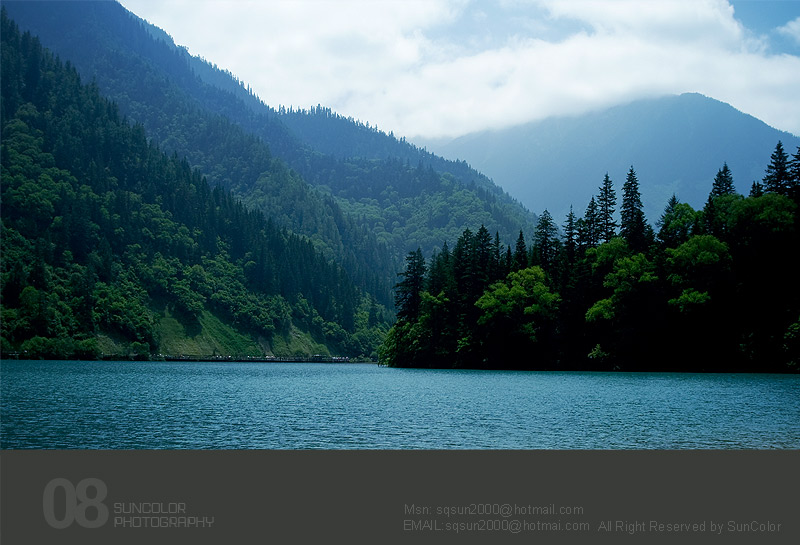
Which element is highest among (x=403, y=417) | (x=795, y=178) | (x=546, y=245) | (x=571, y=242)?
(x=795, y=178)

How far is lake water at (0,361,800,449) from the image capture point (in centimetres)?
3541

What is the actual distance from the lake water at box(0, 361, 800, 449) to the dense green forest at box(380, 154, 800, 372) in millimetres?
33148

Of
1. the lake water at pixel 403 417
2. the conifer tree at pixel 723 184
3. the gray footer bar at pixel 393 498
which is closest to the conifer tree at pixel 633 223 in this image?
the conifer tree at pixel 723 184

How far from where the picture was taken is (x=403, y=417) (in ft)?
153

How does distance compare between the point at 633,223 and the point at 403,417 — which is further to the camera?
the point at 633,223

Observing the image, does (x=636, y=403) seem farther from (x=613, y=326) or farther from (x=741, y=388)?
(x=613, y=326)

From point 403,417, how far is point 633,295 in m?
76.8

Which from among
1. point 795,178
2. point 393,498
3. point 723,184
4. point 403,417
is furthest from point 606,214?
point 393,498

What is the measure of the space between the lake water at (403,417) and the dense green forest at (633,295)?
3315 centimetres

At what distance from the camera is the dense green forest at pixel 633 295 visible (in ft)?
332

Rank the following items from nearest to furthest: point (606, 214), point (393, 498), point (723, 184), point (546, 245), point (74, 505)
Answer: point (74, 505), point (393, 498), point (606, 214), point (723, 184), point (546, 245)

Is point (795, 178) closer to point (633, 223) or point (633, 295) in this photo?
point (633, 223)

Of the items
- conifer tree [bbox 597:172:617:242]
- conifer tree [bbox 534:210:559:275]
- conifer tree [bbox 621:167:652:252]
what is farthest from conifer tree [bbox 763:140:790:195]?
conifer tree [bbox 534:210:559:275]

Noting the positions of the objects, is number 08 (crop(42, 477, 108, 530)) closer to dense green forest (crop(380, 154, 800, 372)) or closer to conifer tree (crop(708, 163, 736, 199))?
dense green forest (crop(380, 154, 800, 372))
